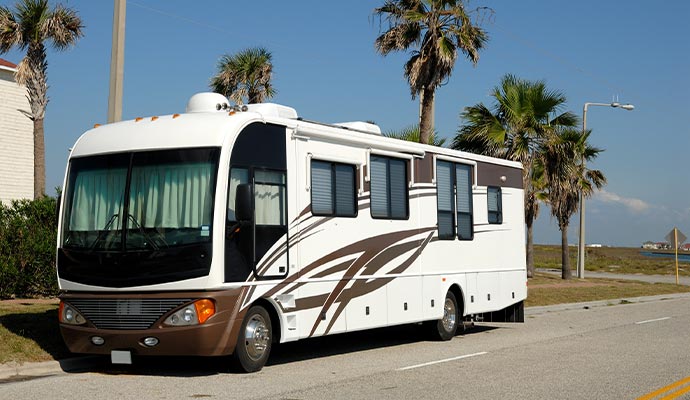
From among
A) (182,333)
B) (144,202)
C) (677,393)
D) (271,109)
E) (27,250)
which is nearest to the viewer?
(677,393)

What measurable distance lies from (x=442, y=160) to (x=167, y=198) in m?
6.60

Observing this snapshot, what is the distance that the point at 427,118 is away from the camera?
27.3 m

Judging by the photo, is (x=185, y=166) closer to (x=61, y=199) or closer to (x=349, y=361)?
(x=61, y=199)

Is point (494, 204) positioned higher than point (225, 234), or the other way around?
point (494, 204)

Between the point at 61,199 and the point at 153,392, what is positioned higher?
the point at 61,199

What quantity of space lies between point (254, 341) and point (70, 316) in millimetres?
2429

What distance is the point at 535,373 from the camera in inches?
472

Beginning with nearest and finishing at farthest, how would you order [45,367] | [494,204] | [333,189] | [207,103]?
[45,367]
[207,103]
[333,189]
[494,204]

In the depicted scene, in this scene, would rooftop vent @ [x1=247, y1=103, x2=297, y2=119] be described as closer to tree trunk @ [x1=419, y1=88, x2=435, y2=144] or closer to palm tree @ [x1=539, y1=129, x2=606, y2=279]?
tree trunk @ [x1=419, y1=88, x2=435, y2=144]

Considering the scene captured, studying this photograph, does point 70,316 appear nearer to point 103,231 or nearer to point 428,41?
point 103,231

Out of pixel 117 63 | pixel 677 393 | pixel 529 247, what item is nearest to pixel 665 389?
pixel 677 393

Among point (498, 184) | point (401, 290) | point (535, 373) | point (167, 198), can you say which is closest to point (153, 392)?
point (167, 198)

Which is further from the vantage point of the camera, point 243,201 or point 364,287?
point 364,287

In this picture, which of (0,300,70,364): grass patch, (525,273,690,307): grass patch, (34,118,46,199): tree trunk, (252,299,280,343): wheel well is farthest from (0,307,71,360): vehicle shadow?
(525,273,690,307): grass patch
